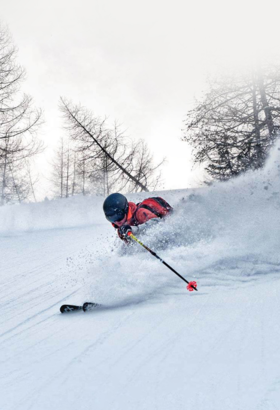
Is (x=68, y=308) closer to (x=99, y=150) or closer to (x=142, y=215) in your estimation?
(x=142, y=215)

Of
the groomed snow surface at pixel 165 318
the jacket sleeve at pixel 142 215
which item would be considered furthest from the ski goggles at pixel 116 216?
the groomed snow surface at pixel 165 318

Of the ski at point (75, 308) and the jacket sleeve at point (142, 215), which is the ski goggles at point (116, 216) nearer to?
the jacket sleeve at point (142, 215)

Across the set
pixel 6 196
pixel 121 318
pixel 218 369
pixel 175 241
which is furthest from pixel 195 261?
pixel 6 196

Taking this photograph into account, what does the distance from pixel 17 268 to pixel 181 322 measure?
15.1ft

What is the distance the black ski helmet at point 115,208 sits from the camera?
5270 millimetres

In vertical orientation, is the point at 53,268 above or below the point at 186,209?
below

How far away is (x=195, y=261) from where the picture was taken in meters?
5.06

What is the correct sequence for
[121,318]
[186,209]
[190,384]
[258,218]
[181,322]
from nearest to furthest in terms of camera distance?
[190,384] → [181,322] → [121,318] → [258,218] → [186,209]

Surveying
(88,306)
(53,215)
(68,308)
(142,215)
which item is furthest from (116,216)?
(53,215)

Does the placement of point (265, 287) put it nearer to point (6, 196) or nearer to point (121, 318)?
point (121, 318)

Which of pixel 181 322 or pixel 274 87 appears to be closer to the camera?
pixel 181 322

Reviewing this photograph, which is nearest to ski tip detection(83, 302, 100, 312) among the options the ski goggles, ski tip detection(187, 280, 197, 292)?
ski tip detection(187, 280, 197, 292)

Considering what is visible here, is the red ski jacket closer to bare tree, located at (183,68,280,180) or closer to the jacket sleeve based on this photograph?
the jacket sleeve

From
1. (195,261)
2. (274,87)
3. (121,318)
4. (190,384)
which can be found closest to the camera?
(190,384)
